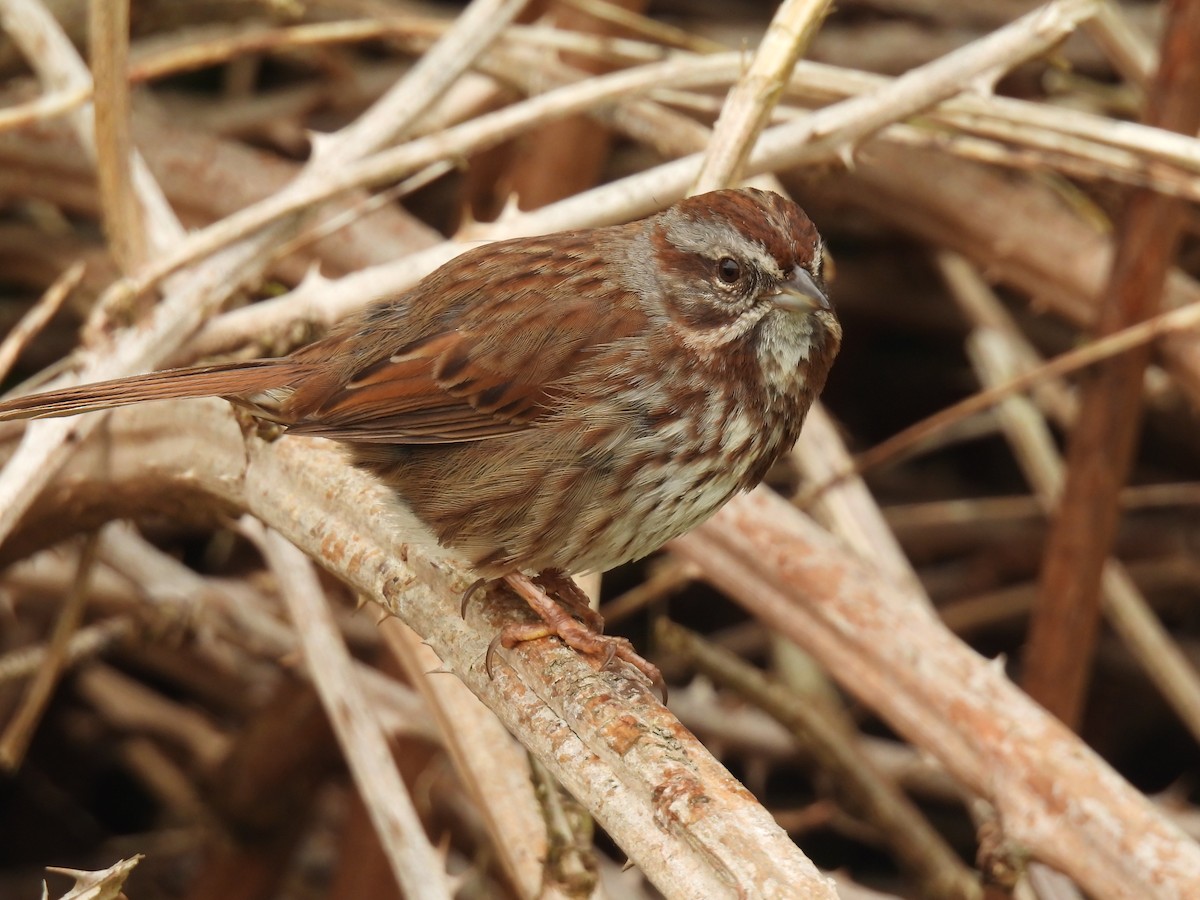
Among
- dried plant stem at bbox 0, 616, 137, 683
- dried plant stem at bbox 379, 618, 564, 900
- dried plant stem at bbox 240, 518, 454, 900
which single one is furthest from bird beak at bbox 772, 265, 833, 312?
dried plant stem at bbox 0, 616, 137, 683

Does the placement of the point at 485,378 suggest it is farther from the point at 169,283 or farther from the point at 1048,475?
the point at 1048,475

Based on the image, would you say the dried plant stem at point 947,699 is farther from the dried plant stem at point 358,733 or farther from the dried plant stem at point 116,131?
the dried plant stem at point 116,131

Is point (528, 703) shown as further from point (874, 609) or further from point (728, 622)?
point (728, 622)

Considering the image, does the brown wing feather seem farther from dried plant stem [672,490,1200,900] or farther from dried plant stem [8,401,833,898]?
dried plant stem [672,490,1200,900]

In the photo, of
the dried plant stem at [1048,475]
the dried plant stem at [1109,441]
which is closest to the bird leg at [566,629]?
the dried plant stem at [1109,441]

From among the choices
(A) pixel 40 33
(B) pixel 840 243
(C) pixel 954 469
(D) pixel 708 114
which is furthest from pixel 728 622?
(A) pixel 40 33
